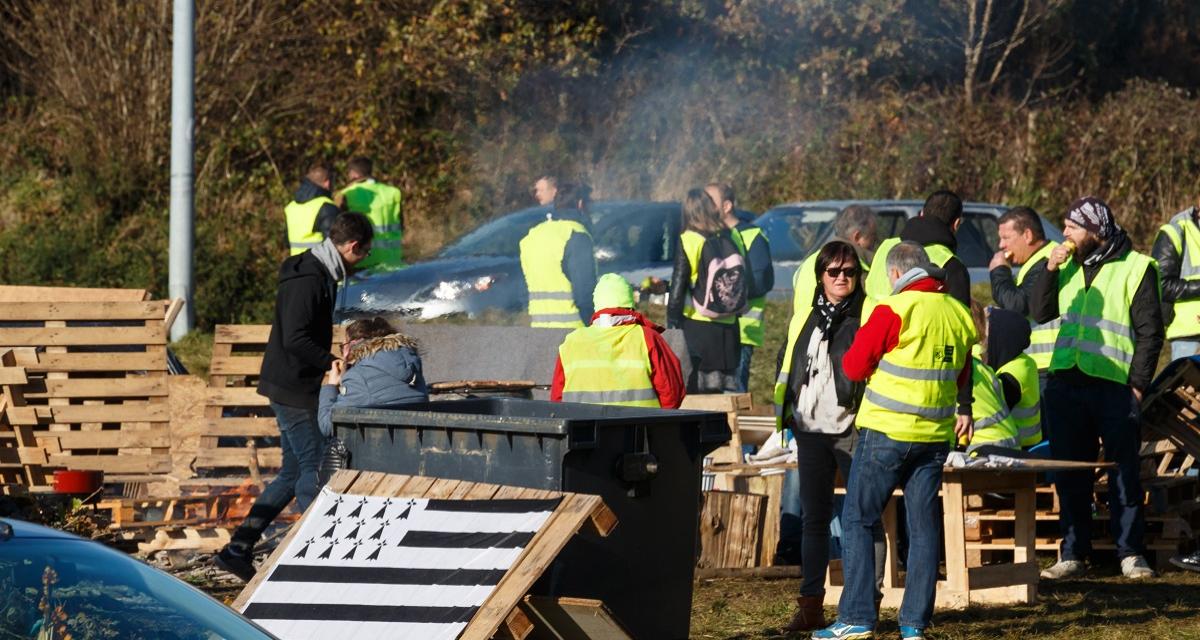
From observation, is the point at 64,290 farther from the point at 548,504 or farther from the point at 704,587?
the point at 548,504

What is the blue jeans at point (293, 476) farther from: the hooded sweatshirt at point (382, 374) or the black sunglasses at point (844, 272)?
the black sunglasses at point (844, 272)

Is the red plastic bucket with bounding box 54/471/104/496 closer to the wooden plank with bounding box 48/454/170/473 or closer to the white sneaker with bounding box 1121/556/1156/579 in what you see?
the wooden plank with bounding box 48/454/170/473

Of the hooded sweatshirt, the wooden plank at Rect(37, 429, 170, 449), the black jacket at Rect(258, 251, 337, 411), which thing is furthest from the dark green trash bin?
the wooden plank at Rect(37, 429, 170, 449)

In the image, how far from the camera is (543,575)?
6469 mm

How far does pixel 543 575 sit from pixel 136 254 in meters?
13.4

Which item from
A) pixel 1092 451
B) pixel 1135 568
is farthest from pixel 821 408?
pixel 1135 568

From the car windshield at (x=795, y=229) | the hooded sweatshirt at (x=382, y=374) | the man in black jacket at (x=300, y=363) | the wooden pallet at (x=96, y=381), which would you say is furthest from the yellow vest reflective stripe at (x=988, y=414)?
the car windshield at (x=795, y=229)

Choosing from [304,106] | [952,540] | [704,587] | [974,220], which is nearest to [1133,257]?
[952,540]

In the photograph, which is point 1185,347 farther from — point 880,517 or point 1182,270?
point 880,517

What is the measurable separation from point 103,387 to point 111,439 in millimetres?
408

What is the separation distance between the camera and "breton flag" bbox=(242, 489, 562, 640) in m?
6.20

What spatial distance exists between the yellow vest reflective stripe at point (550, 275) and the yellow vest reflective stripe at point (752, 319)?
1.27 m

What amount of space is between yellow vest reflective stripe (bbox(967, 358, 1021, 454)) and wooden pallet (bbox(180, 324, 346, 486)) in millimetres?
4550

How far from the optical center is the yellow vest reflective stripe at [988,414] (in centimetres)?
896
